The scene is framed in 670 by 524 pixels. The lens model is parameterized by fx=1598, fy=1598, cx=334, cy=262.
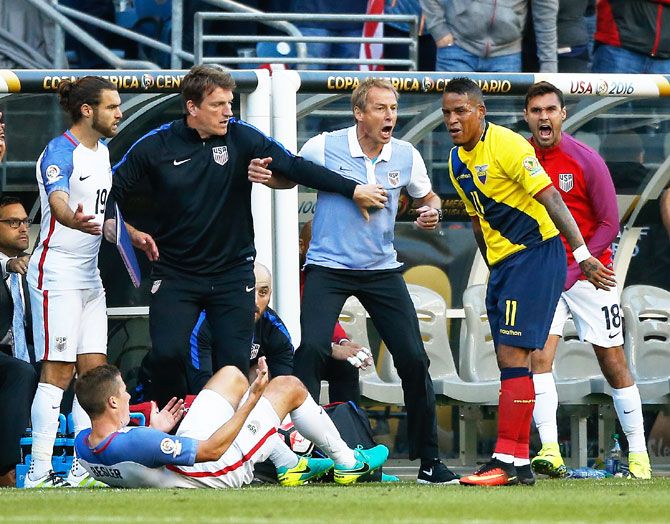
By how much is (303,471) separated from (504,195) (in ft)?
5.62

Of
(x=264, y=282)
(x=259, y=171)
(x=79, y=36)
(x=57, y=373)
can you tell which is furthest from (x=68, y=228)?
(x=79, y=36)

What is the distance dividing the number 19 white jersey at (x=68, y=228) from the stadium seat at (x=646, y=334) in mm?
3932

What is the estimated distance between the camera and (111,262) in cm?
995

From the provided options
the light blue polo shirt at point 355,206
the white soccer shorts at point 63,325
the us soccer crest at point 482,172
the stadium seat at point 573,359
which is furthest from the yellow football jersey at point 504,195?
the stadium seat at point 573,359

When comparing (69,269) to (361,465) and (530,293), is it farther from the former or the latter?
(530,293)

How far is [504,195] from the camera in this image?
309 inches

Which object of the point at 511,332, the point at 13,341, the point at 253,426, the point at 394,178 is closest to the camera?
the point at 253,426

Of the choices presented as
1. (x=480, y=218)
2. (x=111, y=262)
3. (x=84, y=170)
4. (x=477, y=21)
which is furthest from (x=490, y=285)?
(x=477, y=21)

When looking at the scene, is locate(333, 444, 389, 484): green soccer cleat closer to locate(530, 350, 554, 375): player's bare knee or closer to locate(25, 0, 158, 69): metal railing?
locate(530, 350, 554, 375): player's bare knee

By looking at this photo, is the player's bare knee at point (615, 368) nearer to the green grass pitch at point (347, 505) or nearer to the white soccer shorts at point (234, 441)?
the green grass pitch at point (347, 505)

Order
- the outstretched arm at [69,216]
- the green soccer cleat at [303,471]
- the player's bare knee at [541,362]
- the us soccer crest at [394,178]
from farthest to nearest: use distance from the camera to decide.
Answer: the player's bare knee at [541,362] → the us soccer crest at [394,178] → the green soccer cleat at [303,471] → the outstretched arm at [69,216]

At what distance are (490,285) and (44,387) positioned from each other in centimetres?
238

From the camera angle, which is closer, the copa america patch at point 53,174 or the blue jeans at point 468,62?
the copa america patch at point 53,174

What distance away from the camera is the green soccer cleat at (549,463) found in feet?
27.7
